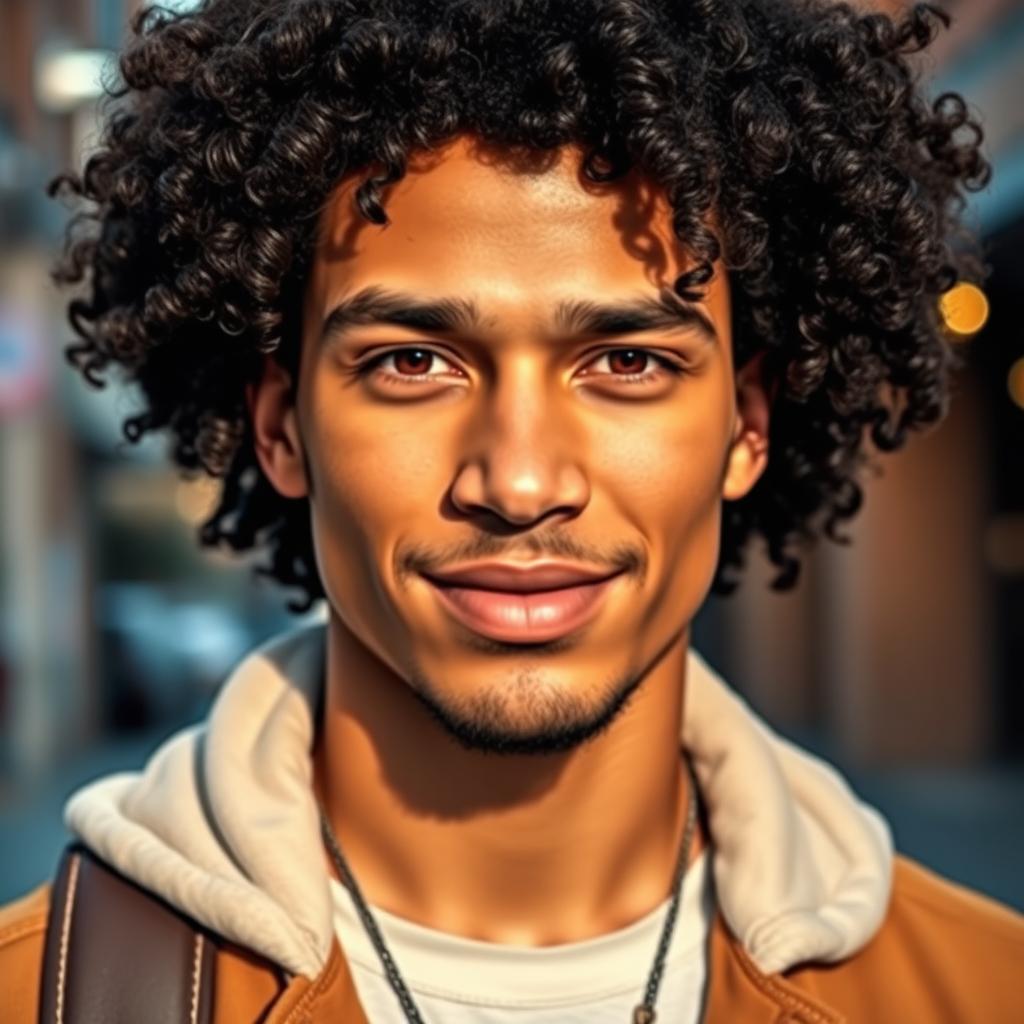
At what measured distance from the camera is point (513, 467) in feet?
8.98

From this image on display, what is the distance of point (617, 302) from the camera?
9.34 feet

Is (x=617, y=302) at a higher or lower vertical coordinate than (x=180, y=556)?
lower

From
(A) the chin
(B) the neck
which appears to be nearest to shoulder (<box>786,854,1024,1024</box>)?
(B) the neck

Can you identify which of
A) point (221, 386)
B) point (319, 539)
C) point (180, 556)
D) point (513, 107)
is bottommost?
point (319, 539)

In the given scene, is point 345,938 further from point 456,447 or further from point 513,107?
point 513,107

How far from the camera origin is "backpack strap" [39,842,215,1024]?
2734mm

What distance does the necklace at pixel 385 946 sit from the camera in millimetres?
2980

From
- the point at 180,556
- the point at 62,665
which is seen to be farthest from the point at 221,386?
the point at 180,556

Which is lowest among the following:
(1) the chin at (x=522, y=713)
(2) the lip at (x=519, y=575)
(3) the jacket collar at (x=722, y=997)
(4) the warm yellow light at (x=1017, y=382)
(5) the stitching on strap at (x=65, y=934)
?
(3) the jacket collar at (x=722, y=997)

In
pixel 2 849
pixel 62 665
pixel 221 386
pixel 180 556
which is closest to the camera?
pixel 221 386

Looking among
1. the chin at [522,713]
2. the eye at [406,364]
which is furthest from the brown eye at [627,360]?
the chin at [522,713]

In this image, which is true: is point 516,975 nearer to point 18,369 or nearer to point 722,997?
→ point 722,997

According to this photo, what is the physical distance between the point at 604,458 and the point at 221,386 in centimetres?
85

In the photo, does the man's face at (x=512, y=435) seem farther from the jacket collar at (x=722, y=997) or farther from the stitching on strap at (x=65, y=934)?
the stitching on strap at (x=65, y=934)
